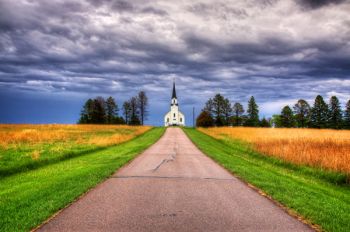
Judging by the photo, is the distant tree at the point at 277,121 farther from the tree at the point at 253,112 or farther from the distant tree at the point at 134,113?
the distant tree at the point at 134,113

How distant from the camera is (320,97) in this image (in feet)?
299

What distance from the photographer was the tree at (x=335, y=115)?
8806 cm

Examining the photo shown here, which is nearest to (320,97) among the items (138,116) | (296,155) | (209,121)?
(209,121)

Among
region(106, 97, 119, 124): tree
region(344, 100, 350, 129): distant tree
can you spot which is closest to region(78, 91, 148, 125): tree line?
region(106, 97, 119, 124): tree

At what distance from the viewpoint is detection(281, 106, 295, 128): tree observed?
107125 mm

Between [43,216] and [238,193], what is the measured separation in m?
5.26

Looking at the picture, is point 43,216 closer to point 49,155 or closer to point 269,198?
point 269,198

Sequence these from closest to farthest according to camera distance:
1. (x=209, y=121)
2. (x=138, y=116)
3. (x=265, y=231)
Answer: (x=265, y=231), (x=209, y=121), (x=138, y=116)

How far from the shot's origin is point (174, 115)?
473 ft

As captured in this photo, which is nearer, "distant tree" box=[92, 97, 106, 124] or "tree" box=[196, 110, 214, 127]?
"tree" box=[196, 110, 214, 127]

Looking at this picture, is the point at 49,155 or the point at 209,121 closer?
the point at 49,155

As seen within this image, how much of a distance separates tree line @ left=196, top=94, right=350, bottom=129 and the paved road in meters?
78.9

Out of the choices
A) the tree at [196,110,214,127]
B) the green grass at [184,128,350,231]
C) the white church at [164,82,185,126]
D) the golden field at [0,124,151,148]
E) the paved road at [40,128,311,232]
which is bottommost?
the green grass at [184,128,350,231]

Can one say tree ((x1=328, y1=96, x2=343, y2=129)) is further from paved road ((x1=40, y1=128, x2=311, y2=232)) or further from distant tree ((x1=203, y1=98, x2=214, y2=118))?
paved road ((x1=40, y1=128, x2=311, y2=232))
